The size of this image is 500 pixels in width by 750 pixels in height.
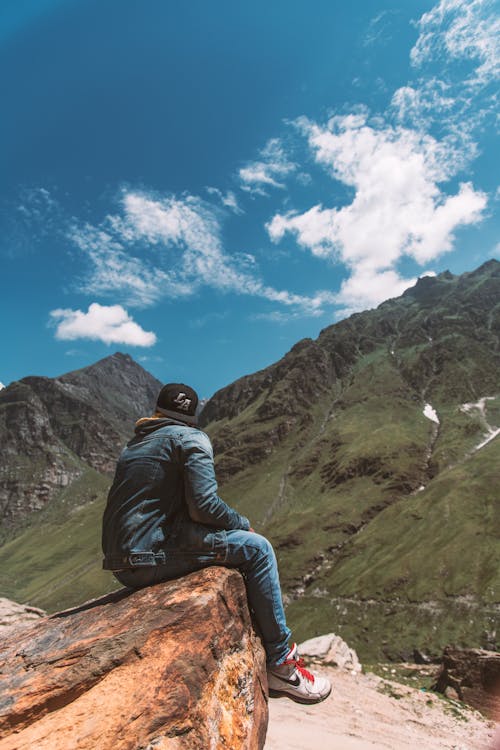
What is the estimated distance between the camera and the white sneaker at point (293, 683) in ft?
25.5

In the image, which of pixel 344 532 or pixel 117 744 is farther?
pixel 344 532

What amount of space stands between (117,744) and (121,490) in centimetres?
327

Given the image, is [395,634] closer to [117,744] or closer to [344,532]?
[344,532]

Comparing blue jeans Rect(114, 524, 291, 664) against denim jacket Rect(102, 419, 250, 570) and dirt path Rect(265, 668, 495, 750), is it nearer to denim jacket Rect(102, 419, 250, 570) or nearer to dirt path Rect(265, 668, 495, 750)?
denim jacket Rect(102, 419, 250, 570)

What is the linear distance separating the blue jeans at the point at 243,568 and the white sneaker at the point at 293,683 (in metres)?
0.19

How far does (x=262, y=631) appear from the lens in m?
7.81

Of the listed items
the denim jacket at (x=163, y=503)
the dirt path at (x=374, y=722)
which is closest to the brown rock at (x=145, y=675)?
the denim jacket at (x=163, y=503)

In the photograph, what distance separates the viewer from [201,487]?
7.14 metres

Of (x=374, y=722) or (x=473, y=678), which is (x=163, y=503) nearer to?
(x=374, y=722)

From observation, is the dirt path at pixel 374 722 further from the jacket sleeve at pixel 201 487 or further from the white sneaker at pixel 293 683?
the jacket sleeve at pixel 201 487

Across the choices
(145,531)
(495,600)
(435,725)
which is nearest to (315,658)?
(435,725)

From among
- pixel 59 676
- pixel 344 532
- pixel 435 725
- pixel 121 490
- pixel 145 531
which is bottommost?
pixel 344 532

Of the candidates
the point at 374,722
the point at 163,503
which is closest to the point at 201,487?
the point at 163,503

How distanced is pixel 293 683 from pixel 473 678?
2447cm
